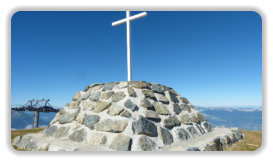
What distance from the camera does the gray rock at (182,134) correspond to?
451 centimetres

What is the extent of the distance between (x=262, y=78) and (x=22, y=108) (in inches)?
547

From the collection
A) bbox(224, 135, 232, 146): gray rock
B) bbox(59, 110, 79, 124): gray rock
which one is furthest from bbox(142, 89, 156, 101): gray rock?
bbox(224, 135, 232, 146): gray rock

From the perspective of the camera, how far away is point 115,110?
448 centimetres

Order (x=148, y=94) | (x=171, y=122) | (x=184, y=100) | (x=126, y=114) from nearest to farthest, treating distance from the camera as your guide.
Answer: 1. (x=126, y=114)
2. (x=171, y=122)
3. (x=148, y=94)
4. (x=184, y=100)

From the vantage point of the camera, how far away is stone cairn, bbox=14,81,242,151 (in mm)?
3961

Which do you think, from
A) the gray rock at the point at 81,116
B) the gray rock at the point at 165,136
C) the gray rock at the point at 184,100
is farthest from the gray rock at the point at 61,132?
the gray rock at the point at 184,100

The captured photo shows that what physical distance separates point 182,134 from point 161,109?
90 cm

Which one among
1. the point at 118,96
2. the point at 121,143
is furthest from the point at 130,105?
the point at 121,143

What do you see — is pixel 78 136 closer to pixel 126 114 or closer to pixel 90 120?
pixel 90 120

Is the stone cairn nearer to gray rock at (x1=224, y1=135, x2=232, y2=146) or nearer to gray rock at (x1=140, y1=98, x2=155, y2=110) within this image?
gray rock at (x1=140, y1=98, x2=155, y2=110)

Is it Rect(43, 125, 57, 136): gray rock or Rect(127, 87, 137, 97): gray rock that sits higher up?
Rect(127, 87, 137, 97): gray rock

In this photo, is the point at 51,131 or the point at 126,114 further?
the point at 51,131

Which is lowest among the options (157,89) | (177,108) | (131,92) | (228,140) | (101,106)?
(228,140)
